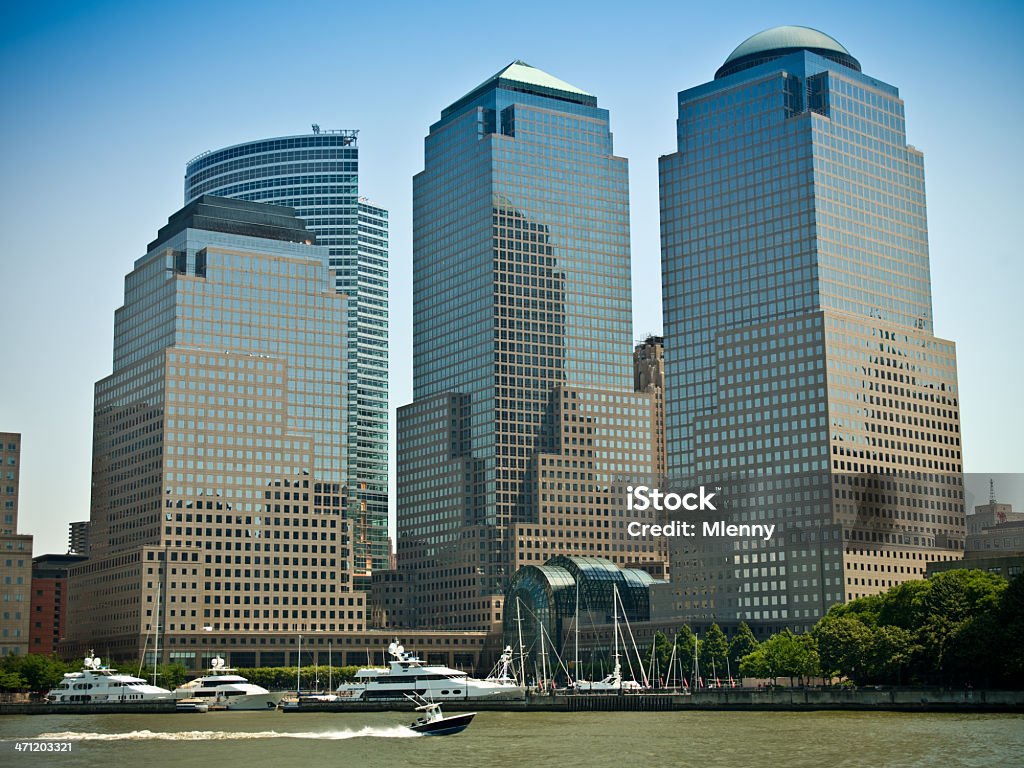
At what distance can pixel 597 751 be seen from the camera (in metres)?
133

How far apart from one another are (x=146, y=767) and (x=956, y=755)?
64287mm

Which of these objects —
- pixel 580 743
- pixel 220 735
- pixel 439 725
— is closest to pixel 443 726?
pixel 439 725

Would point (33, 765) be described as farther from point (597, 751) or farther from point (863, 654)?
point (863, 654)

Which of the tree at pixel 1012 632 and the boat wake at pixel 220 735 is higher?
the tree at pixel 1012 632

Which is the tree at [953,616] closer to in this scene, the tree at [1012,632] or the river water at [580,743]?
the tree at [1012,632]

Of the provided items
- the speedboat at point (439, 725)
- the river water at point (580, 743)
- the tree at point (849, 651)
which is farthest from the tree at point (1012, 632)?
the speedboat at point (439, 725)

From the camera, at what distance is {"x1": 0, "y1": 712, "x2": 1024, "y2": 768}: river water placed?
12250 cm

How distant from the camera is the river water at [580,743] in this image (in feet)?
402

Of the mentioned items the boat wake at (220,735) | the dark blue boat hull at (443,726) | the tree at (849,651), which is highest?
the tree at (849,651)

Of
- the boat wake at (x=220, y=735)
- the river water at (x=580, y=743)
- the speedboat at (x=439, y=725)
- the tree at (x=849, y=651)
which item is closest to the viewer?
the river water at (x=580, y=743)

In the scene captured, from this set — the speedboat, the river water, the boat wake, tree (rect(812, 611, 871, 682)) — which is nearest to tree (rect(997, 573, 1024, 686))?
the river water

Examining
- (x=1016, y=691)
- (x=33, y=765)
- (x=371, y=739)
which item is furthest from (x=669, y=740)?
(x=33, y=765)

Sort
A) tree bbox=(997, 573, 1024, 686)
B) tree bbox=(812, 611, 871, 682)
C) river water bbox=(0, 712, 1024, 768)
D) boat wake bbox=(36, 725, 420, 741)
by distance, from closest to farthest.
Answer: river water bbox=(0, 712, 1024, 768) → boat wake bbox=(36, 725, 420, 741) → tree bbox=(997, 573, 1024, 686) → tree bbox=(812, 611, 871, 682)

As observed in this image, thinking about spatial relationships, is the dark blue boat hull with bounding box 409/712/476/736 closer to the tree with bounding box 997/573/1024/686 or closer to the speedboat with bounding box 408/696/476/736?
the speedboat with bounding box 408/696/476/736
